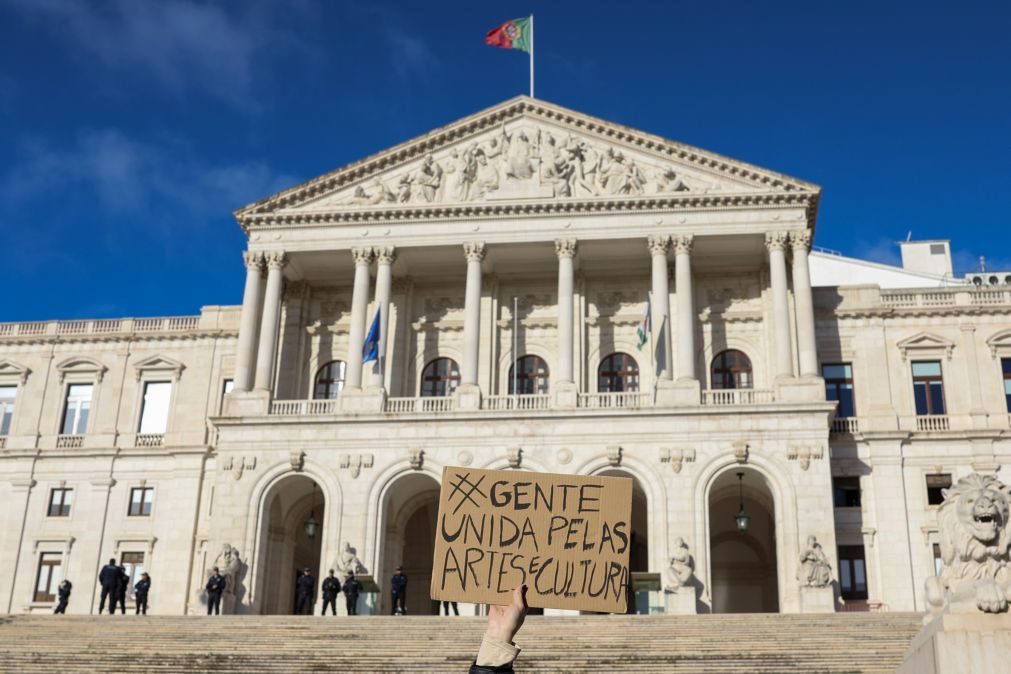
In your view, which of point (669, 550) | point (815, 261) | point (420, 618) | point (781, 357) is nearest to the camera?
point (420, 618)

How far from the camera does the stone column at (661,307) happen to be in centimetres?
3906

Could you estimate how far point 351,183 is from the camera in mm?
42938

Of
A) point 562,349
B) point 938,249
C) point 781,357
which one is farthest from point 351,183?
point 938,249

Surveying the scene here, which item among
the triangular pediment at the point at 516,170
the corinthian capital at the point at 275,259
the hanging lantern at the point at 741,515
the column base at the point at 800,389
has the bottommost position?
the hanging lantern at the point at 741,515

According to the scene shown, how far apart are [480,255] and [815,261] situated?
25.6 meters

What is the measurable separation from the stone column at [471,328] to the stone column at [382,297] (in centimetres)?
273

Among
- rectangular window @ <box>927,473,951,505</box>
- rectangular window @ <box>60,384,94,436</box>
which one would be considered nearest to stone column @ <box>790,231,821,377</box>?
rectangular window @ <box>927,473,951,505</box>

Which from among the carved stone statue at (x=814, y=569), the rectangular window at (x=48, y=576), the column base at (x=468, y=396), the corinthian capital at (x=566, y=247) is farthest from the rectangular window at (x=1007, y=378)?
the rectangular window at (x=48, y=576)

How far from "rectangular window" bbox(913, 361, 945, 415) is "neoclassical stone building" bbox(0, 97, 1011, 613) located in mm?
80

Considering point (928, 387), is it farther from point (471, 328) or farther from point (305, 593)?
point (305, 593)

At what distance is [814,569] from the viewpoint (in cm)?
3444

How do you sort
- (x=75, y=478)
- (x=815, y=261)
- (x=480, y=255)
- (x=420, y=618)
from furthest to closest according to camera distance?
1. (x=815, y=261)
2. (x=75, y=478)
3. (x=480, y=255)
4. (x=420, y=618)

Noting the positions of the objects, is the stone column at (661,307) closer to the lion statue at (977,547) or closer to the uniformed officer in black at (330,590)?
the uniformed officer in black at (330,590)

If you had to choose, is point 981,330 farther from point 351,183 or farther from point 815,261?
point 351,183
